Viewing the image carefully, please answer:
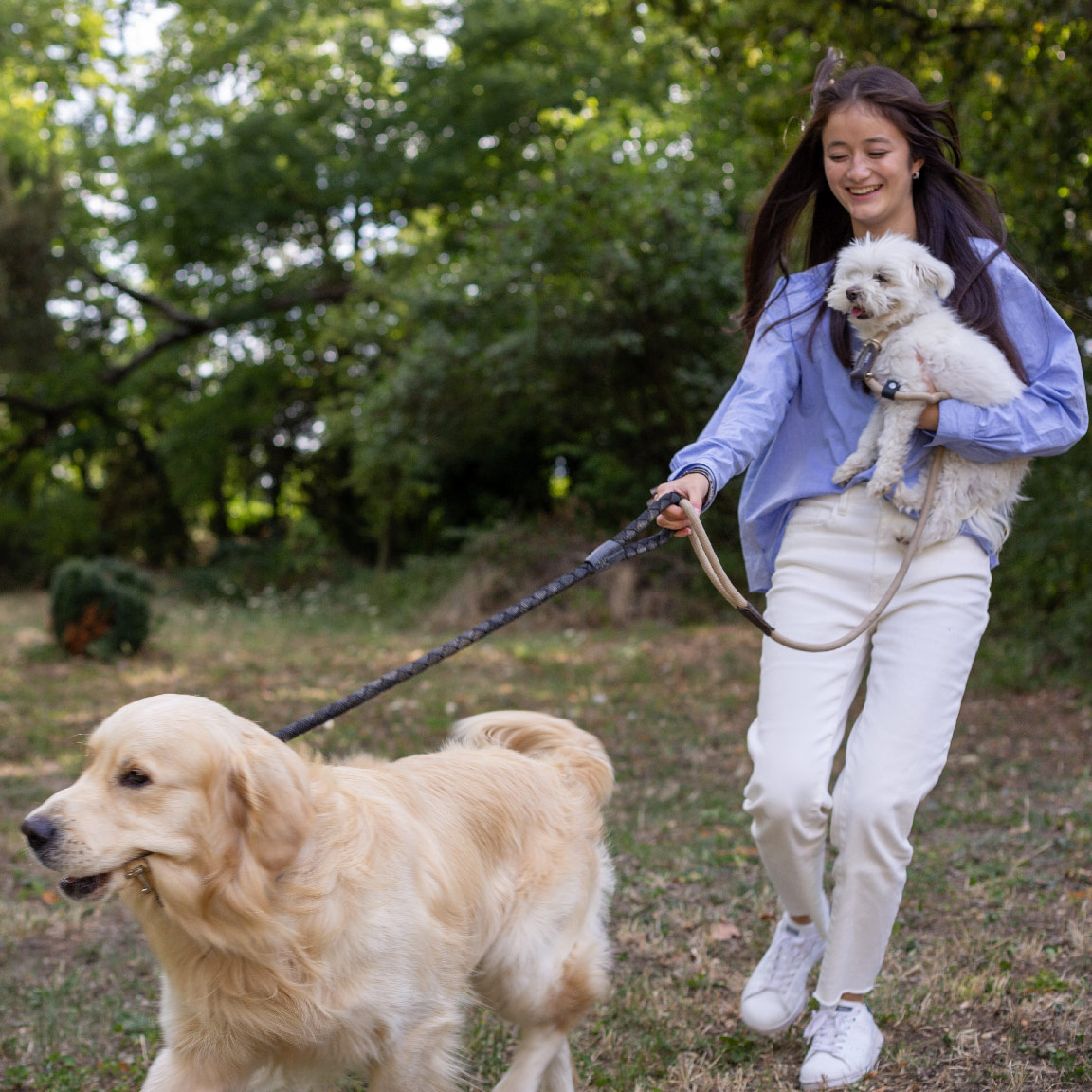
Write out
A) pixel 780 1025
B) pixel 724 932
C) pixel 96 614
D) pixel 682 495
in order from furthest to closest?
1. pixel 96 614
2. pixel 724 932
3. pixel 780 1025
4. pixel 682 495

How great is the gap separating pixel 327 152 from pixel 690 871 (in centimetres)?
1665

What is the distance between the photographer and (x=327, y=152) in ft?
61.9

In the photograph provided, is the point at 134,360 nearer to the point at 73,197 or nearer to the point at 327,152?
the point at 73,197

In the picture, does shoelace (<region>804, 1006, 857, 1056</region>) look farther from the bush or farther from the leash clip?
the bush

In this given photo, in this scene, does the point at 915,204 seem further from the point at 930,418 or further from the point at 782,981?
the point at 782,981

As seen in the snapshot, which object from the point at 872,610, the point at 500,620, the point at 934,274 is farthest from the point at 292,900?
the point at 934,274

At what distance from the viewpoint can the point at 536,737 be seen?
3.14 metres

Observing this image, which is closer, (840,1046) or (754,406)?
(840,1046)

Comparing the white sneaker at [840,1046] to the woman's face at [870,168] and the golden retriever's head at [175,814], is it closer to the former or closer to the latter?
the golden retriever's head at [175,814]

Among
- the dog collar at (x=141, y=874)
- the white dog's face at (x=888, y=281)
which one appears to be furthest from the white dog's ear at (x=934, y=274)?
the dog collar at (x=141, y=874)

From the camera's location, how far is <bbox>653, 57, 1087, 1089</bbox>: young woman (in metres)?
2.80

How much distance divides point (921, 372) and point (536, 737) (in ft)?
4.55

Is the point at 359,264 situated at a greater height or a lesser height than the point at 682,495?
lesser

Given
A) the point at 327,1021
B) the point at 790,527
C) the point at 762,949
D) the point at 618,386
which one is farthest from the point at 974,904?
the point at 618,386
